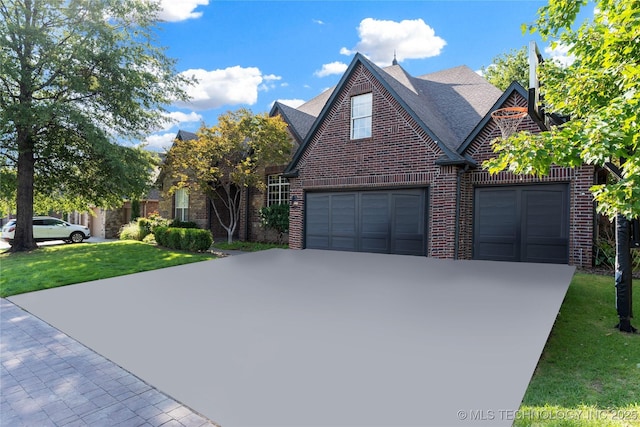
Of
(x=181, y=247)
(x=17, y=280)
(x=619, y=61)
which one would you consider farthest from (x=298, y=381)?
(x=181, y=247)

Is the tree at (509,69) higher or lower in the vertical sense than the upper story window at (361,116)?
higher

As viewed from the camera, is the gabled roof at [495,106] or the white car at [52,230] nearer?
the gabled roof at [495,106]

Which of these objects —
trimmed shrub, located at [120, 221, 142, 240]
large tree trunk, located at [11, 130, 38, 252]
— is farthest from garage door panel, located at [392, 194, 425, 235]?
large tree trunk, located at [11, 130, 38, 252]

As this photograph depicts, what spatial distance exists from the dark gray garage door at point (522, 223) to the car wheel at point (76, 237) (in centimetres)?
2142

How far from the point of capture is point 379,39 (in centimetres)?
1656

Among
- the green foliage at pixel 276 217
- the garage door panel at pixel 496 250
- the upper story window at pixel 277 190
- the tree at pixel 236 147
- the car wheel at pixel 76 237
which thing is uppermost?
the tree at pixel 236 147

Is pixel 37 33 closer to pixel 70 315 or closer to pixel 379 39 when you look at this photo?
pixel 70 315

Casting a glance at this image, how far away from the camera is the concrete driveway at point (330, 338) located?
9.39ft

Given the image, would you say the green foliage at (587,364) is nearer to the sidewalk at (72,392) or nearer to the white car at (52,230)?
the sidewalk at (72,392)

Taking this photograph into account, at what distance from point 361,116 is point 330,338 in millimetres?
8796

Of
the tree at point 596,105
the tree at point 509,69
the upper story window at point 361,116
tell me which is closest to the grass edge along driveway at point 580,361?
the tree at point 596,105

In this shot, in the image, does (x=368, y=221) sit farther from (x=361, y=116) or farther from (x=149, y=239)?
(x=149, y=239)

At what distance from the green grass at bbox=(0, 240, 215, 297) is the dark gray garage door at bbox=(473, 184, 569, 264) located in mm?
9329

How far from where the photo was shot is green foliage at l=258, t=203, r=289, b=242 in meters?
14.7
